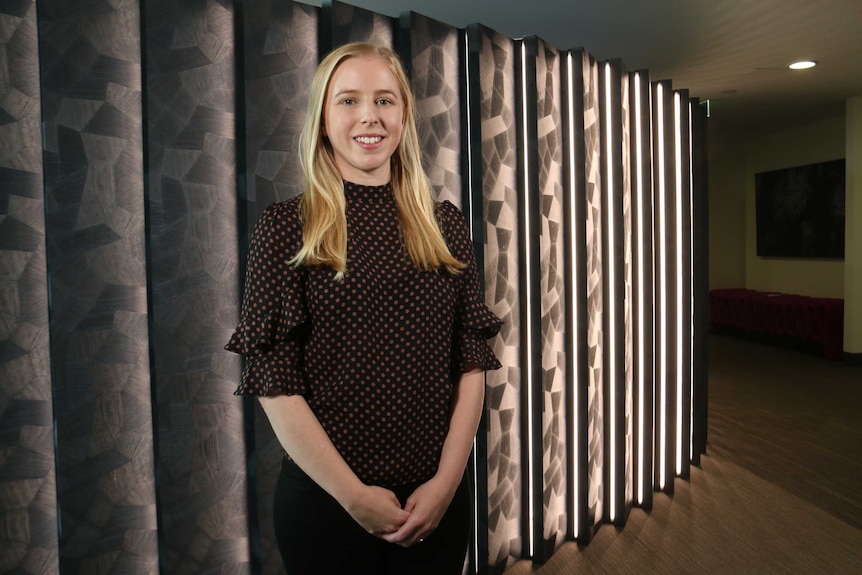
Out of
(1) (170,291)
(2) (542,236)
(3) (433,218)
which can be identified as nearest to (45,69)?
(1) (170,291)

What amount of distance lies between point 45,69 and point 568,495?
7.51 feet

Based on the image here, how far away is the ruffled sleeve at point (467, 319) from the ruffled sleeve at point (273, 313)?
30 cm

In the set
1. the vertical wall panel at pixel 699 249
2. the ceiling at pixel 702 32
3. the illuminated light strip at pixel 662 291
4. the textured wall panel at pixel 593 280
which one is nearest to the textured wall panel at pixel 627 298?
the textured wall panel at pixel 593 280

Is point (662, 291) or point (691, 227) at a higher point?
point (691, 227)

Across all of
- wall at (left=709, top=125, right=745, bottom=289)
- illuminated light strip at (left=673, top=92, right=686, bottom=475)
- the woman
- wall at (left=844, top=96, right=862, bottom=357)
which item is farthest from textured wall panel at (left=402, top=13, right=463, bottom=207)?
wall at (left=709, top=125, right=745, bottom=289)

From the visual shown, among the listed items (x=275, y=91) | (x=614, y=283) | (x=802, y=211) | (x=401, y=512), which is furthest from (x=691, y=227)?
(x=802, y=211)

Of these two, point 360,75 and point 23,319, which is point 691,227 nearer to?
point 360,75

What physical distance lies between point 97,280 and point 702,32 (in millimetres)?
3711

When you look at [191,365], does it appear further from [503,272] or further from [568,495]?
[568,495]

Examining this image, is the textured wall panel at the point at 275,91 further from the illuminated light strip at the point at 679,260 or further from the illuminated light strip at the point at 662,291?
the illuminated light strip at the point at 679,260

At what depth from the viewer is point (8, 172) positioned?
5.05ft

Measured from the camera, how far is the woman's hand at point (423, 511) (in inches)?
44.1

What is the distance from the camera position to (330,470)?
1.11 m

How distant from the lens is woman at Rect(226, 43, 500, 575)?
1.11 meters
